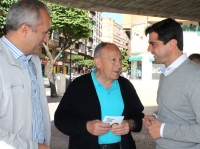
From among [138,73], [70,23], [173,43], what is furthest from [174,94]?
[138,73]

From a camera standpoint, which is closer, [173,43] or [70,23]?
[173,43]

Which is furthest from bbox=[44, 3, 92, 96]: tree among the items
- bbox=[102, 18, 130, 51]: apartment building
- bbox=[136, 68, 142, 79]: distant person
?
bbox=[102, 18, 130, 51]: apartment building

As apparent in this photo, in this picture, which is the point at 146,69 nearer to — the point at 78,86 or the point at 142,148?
the point at 142,148

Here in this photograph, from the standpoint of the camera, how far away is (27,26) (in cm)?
226

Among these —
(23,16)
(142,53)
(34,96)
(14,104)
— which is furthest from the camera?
(142,53)

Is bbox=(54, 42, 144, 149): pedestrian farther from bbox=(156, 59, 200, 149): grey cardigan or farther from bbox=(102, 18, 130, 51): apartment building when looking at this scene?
bbox=(102, 18, 130, 51): apartment building

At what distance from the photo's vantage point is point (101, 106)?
313cm

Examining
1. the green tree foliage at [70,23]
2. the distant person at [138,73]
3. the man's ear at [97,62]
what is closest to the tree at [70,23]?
the green tree foliage at [70,23]

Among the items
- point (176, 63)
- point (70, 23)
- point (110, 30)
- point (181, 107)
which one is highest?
point (110, 30)

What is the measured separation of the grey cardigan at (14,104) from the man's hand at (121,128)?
3.20ft

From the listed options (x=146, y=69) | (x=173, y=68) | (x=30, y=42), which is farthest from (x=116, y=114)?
(x=146, y=69)

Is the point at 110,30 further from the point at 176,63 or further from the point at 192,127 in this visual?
the point at 192,127

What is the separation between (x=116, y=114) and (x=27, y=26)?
1379mm

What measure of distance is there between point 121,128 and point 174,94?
709 millimetres
